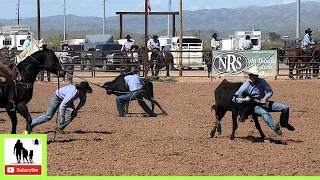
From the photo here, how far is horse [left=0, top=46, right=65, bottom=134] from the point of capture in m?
11.1

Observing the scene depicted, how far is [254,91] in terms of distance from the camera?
11.5 meters

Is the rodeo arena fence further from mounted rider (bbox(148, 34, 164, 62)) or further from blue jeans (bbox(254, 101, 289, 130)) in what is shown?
blue jeans (bbox(254, 101, 289, 130))

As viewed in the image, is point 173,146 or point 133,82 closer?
point 173,146

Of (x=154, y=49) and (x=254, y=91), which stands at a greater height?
(x=154, y=49)

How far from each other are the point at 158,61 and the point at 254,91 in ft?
57.6

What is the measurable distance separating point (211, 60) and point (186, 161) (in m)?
18.9

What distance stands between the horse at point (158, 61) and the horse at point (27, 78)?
1638 cm

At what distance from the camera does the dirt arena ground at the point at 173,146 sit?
8.95m

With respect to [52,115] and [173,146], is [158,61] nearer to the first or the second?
[52,115]

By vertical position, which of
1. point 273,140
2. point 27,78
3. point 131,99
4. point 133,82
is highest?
point 27,78

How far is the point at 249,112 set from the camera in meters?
11.5
